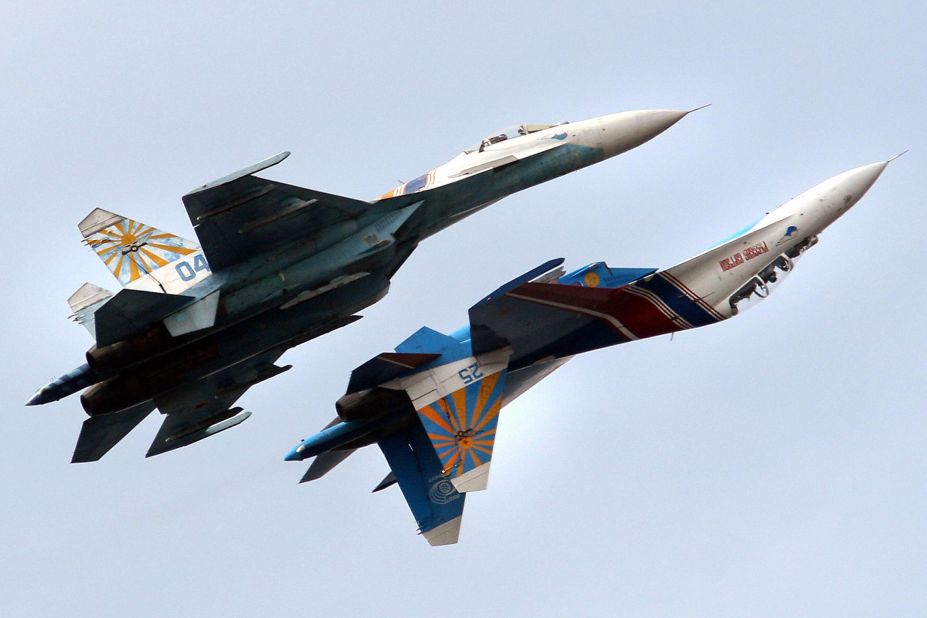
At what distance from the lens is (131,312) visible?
88.6 feet

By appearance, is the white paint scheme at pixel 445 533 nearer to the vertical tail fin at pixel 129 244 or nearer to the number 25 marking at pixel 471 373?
the number 25 marking at pixel 471 373

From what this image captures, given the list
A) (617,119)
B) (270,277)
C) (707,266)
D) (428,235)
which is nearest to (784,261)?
(707,266)

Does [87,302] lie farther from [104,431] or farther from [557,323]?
[557,323]

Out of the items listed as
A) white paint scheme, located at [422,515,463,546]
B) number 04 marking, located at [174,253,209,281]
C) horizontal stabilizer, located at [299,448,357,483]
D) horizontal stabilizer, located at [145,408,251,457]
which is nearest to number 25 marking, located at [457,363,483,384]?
white paint scheme, located at [422,515,463,546]

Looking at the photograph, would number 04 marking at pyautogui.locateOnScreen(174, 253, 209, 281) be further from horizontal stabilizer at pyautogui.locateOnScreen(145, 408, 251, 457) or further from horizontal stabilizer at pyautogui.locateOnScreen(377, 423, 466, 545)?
horizontal stabilizer at pyautogui.locateOnScreen(377, 423, 466, 545)

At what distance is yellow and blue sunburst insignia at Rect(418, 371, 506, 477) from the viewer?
29.9 metres

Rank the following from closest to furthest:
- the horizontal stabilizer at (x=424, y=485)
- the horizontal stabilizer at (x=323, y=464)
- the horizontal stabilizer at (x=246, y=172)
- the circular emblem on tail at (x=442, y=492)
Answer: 1. the horizontal stabilizer at (x=246, y=172)
2. the horizontal stabilizer at (x=424, y=485)
3. the circular emblem on tail at (x=442, y=492)
4. the horizontal stabilizer at (x=323, y=464)

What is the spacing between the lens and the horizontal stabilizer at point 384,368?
30406 millimetres

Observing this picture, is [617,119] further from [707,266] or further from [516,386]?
[516,386]

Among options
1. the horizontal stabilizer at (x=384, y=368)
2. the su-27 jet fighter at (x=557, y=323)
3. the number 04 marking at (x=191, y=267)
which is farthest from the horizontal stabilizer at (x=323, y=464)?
the number 04 marking at (x=191, y=267)

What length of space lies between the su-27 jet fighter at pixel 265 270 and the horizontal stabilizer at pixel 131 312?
2 centimetres

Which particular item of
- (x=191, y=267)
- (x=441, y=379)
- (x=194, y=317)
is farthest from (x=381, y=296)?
(x=194, y=317)

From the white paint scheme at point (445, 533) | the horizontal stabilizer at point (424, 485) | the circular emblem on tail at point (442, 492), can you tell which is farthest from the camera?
the circular emblem on tail at point (442, 492)

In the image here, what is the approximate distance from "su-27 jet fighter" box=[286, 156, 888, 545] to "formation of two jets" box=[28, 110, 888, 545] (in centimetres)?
3
